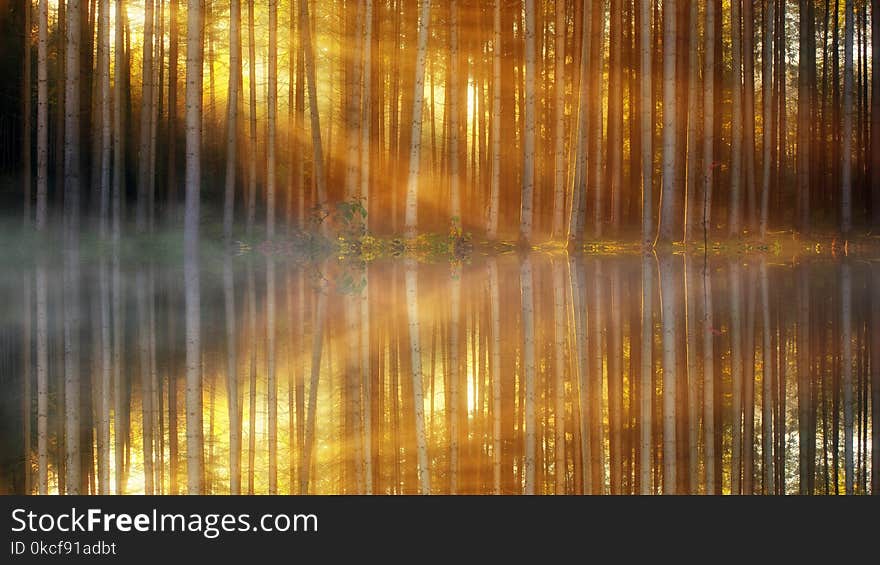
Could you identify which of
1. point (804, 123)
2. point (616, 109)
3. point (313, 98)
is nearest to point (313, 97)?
point (313, 98)

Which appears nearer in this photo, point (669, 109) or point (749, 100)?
point (669, 109)

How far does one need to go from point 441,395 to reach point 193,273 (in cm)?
852

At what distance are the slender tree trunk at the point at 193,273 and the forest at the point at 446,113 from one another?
74 mm

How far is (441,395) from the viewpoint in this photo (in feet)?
17.1

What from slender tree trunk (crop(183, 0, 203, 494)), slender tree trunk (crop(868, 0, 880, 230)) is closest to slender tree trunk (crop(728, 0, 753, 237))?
slender tree trunk (crop(868, 0, 880, 230))

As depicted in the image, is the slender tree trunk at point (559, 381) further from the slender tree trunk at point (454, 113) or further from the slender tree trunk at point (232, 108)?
the slender tree trunk at point (232, 108)

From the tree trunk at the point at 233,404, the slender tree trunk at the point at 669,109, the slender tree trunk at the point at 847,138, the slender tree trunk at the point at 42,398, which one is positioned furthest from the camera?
the slender tree trunk at the point at 847,138

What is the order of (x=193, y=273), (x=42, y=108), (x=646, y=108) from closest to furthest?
(x=193, y=273) → (x=42, y=108) → (x=646, y=108)

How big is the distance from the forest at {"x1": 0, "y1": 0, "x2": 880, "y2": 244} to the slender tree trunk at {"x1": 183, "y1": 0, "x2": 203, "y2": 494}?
0.07 m

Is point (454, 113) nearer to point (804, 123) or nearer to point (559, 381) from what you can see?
point (804, 123)

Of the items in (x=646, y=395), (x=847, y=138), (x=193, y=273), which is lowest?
(x=646, y=395)

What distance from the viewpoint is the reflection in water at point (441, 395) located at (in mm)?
3898

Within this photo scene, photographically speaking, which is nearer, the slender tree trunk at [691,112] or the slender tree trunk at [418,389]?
the slender tree trunk at [418,389]

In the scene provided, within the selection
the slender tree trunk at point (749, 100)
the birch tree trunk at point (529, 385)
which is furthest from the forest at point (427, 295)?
the slender tree trunk at point (749, 100)
